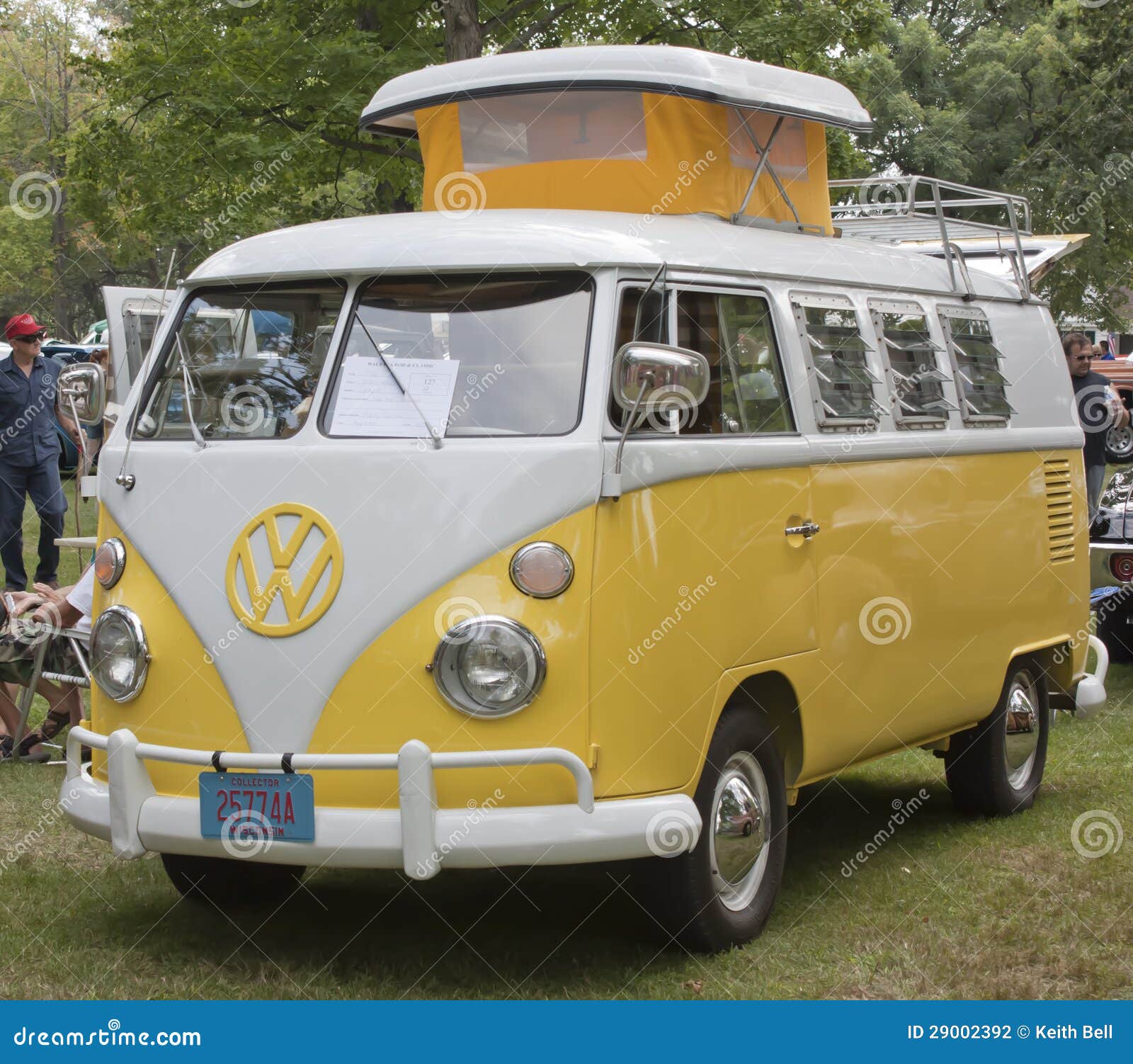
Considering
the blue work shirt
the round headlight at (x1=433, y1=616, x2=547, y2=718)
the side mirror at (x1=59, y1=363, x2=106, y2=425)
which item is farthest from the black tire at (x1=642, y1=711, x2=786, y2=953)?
the blue work shirt

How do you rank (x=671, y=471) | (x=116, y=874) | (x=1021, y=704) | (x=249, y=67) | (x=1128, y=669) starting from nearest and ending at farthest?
1. (x=671, y=471)
2. (x=116, y=874)
3. (x=1021, y=704)
4. (x=1128, y=669)
5. (x=249, y=67)

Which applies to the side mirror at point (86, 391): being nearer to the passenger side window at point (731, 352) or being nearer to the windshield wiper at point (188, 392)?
the windshield wiper at point (188, 392)

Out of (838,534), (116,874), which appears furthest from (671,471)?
Result: (116,874)

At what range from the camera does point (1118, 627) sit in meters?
11.8

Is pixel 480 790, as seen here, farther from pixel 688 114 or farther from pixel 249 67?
pixel 249 67

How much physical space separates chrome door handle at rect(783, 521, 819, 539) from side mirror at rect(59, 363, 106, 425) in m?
2.63

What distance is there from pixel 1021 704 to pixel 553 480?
399cm

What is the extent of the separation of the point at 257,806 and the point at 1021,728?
4484 millimetres

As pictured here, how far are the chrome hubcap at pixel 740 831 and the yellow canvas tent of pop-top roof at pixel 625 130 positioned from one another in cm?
238

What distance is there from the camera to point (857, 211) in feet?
31.2

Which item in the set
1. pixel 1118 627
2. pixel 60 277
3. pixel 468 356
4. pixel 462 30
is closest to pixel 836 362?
pixel 468 356

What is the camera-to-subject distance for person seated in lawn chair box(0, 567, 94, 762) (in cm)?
866

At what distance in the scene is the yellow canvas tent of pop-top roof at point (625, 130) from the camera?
6953 millimetres

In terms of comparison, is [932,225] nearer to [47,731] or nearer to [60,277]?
[47,731]
